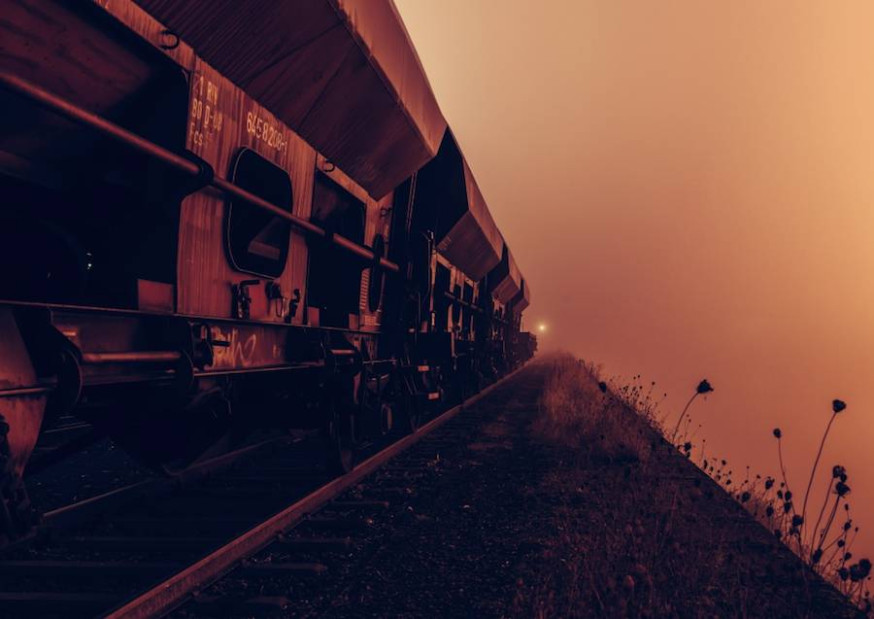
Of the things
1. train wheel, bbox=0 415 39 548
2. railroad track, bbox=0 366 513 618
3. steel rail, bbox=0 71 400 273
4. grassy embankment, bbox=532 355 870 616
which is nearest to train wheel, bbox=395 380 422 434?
railroad track, bbox=0 366 513 618

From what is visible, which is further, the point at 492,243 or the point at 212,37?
the point at 492,243

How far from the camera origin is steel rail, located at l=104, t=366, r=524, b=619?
2.98 meters

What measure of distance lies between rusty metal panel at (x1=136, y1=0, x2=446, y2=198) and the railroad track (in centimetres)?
300

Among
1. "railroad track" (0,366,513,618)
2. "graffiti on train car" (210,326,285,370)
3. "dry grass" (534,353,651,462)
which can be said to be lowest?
"railroad track" (0,366,513,618)

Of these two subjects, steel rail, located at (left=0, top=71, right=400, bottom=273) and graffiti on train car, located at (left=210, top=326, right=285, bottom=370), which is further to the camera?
graffiti on train car, located at (left=210, top=326, right=285, bottom=370)

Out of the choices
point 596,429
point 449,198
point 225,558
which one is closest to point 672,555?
point 225,558

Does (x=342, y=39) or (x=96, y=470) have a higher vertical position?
(x=342, y=39)

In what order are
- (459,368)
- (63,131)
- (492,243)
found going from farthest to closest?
1. (492,243)
2. (459,368)
3. (63,131)

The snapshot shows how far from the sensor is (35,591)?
3406mm

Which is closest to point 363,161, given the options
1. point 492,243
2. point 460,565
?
point 460,565

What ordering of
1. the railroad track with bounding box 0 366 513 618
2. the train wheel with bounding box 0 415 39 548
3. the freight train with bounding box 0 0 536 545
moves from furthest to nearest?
the railroad track with bounding box 0 366 513 618 → the freight train with bounding box 0 0 536 545 → the train wheel with bounding box 0 415 39 548

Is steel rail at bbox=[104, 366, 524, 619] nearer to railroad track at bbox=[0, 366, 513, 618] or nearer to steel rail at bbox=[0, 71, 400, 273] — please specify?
railroad track at bbox=[0, 366, 513, 618]

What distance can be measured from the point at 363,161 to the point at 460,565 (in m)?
3.86

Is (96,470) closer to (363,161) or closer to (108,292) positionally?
(108,292)
